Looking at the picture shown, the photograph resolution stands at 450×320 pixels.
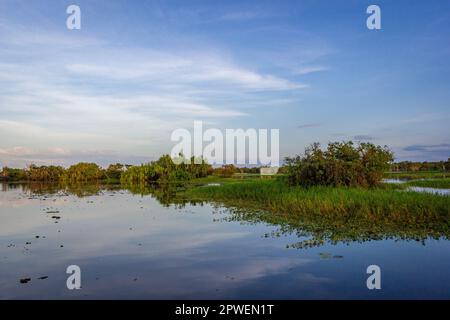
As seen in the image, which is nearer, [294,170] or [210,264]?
[210,264]

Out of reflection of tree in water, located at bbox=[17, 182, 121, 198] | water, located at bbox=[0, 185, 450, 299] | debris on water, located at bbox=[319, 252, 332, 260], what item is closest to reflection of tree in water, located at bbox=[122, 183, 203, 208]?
reflection of tree in water, located at bbox=[17, 182, 121, 198]

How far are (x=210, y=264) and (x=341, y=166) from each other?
12.0 m

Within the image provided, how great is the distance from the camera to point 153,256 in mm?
8656

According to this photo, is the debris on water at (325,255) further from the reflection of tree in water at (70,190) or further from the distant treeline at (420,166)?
the distant treeline at (420,166)

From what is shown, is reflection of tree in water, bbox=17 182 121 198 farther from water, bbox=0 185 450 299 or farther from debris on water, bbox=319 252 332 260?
debris on water, bbox=319 252 332 260

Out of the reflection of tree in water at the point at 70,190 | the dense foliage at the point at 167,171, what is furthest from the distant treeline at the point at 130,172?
the reflection of tree in water at the point at 70,190

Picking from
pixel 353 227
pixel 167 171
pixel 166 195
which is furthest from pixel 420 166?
pixel 353 227

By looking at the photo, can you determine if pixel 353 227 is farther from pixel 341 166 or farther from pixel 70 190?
pixel 70 190

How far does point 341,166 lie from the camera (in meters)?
18.3

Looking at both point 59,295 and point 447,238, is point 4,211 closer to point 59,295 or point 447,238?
point 59,295

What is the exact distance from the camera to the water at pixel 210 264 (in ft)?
20.3

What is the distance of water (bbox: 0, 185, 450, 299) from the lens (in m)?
6.20

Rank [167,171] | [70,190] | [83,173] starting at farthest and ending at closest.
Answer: [83,173] → [167,171] → [70,190]

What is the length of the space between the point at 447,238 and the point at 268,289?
5.88 metres
